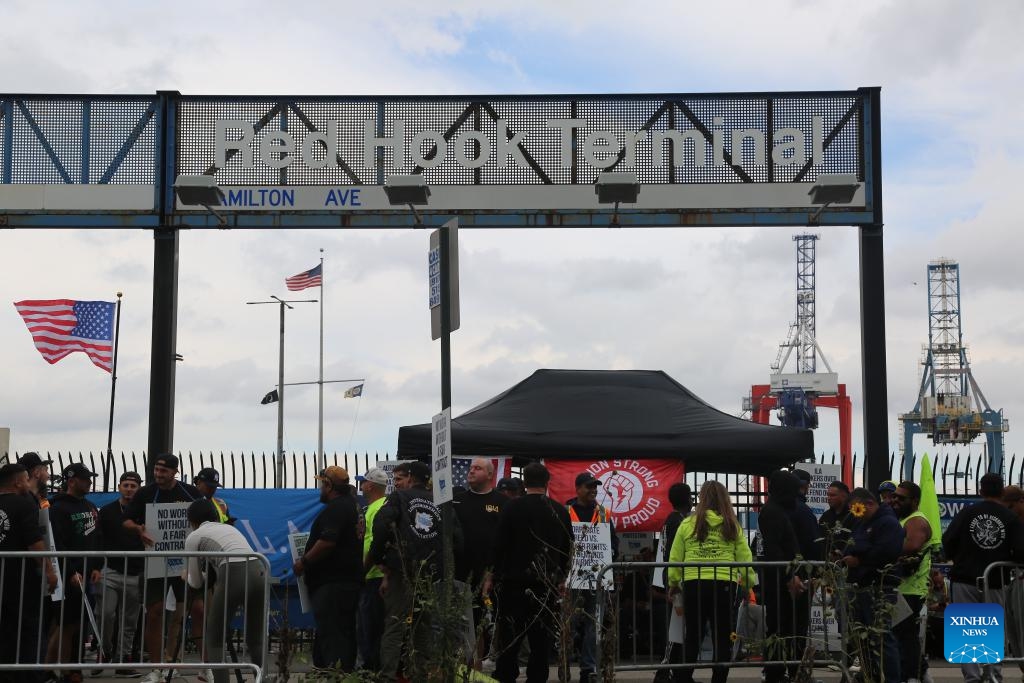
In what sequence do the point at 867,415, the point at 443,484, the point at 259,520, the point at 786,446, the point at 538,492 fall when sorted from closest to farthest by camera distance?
1. the point at 443,484
2. the point at 538,492
3. the point at 786,446
4. the point at 259,520
5. the point at 867,415

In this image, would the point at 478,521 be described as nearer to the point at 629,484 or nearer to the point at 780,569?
the point at 780,569

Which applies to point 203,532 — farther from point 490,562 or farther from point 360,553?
point 490,562

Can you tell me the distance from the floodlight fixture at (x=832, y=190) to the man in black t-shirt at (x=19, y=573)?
1059 centimetres

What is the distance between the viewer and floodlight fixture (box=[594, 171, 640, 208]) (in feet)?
55.5

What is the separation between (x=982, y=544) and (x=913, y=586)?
76cm

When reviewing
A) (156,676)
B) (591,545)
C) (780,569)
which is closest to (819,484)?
(591,545)

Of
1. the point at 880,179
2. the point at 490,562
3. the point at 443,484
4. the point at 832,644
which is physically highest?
the point at 880,179

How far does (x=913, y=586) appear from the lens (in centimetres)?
1109

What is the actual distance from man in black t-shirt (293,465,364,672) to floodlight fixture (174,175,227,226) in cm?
711

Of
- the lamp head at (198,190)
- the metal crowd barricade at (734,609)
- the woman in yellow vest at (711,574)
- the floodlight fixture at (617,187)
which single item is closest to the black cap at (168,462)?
the metal crowd barricade at (734,609)

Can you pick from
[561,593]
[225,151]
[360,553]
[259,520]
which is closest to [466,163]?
[225,151]

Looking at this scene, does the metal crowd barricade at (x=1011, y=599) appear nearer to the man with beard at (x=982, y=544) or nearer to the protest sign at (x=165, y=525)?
the man with beard at (x=982, y=544)

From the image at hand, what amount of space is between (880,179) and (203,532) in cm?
1097

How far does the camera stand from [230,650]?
1060cm
